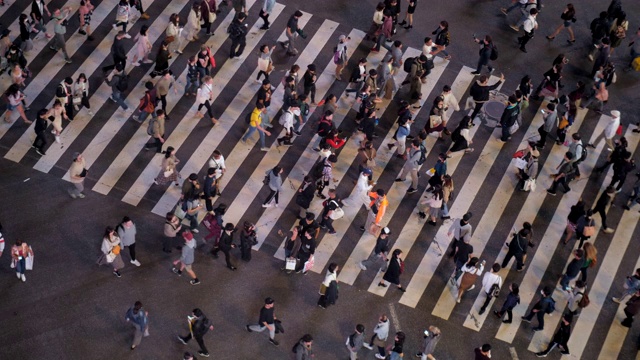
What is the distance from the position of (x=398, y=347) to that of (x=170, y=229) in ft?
23.0

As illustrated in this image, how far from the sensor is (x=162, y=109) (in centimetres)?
3397

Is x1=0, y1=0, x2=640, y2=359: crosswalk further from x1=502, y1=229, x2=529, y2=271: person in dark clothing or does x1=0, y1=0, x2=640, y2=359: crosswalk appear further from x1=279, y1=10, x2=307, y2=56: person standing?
x1=502, y1=229, x2=529, y2=271: person in dark clothing

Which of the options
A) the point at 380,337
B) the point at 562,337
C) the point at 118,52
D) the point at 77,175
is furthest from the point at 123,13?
the point at 562,337

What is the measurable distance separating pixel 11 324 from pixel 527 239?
1424 centimetres

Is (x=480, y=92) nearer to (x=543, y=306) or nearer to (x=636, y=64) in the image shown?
(x=636, y=64)

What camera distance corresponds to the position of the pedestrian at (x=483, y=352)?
28.7 meters

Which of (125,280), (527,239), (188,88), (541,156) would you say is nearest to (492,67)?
(541,156)

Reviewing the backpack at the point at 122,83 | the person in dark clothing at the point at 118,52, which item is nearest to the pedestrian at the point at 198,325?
the backpack at the point at 122,83

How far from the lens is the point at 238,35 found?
35.4 metres

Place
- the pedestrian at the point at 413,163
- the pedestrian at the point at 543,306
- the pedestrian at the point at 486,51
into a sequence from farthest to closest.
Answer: the pedestrian at the point at 486,51
the pedestrian at the point at 413,163
the pedestrian at the point at 543,306

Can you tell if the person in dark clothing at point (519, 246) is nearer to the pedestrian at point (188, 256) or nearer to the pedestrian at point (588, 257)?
the pedestrian at point (588, 257)

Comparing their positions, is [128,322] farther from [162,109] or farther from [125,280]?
[162,109]

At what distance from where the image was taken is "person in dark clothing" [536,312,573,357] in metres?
29.6

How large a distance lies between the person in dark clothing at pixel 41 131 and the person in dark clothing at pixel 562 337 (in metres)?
15.5
